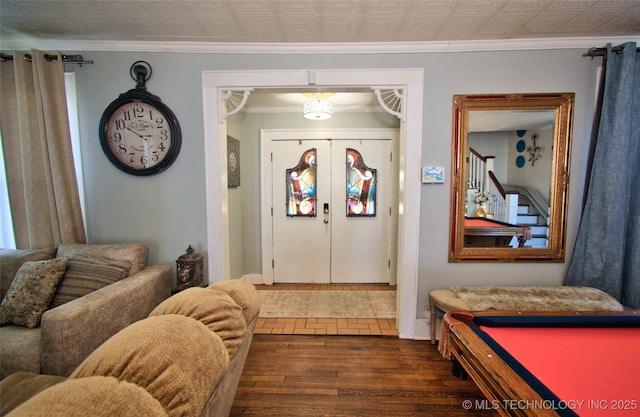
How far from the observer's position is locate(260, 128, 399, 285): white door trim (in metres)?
3.42

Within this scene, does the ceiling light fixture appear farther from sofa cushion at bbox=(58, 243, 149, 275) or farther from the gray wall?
sofa cushion at bbox=(58, 243, 149, 275)

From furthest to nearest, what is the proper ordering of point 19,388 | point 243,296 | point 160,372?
point 243,296 < point 19,388 < point 160,372

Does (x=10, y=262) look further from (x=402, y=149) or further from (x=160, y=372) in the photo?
(x=402, y=149)

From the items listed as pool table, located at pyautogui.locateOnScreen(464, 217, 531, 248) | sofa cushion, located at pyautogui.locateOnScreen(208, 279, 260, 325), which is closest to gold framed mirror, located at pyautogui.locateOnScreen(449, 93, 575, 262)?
pool table, located at pyautogui.locateOnScreen(464, 217, 531, 248)

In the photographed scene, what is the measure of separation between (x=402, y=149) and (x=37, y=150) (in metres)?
2.89

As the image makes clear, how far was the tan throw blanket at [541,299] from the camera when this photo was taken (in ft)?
5.67

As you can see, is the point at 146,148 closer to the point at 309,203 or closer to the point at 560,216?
the point at 309,203

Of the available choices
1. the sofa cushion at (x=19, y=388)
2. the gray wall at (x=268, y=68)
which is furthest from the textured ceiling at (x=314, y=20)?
the sofa cushion at (x=19, y=388)

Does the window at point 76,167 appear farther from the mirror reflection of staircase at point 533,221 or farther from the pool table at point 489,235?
the mirror reflection of staircase at point 533,221

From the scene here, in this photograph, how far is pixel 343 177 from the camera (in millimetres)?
3479

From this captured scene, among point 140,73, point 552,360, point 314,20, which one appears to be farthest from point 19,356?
point 314,20

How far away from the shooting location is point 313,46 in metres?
2.11

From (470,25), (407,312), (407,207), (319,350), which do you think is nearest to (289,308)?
(319,350)

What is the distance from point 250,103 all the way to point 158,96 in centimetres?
131
